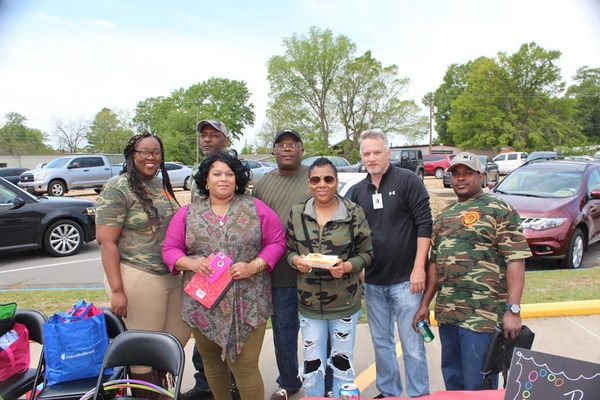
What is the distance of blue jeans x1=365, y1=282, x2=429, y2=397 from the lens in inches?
119

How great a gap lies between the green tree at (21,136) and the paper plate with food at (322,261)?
68513 millimetres

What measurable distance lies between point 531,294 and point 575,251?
2.44 metres

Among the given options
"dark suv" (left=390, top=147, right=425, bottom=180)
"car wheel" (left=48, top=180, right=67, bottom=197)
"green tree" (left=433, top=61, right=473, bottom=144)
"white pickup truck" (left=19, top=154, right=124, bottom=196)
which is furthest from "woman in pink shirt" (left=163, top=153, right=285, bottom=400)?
"green tree" (left=433, top=61, right=473, bottom=144)

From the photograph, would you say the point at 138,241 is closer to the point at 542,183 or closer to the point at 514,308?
the point at 514,308

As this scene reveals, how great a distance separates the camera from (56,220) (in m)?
8.27

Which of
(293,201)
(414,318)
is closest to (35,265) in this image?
(293,201)

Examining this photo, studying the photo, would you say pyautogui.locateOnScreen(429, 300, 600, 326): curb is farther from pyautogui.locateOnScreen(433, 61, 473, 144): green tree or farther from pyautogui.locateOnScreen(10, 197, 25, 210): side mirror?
pyautogui.locateOnScreen(433, 61, 473, 144): green tree

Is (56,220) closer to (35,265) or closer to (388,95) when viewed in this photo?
(35,265)

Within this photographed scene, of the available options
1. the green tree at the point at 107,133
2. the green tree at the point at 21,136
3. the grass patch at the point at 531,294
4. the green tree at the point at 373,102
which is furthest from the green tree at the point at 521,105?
the green tree at the point at 21,136

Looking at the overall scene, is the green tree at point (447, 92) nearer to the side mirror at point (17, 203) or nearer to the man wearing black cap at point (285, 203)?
the side mirror at point (17, 203)

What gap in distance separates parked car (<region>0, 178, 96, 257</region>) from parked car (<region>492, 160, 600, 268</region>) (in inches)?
282

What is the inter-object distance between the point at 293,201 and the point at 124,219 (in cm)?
115

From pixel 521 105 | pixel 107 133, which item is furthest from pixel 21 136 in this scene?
pixel 521 105

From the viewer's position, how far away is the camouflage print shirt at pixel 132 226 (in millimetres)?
2795
